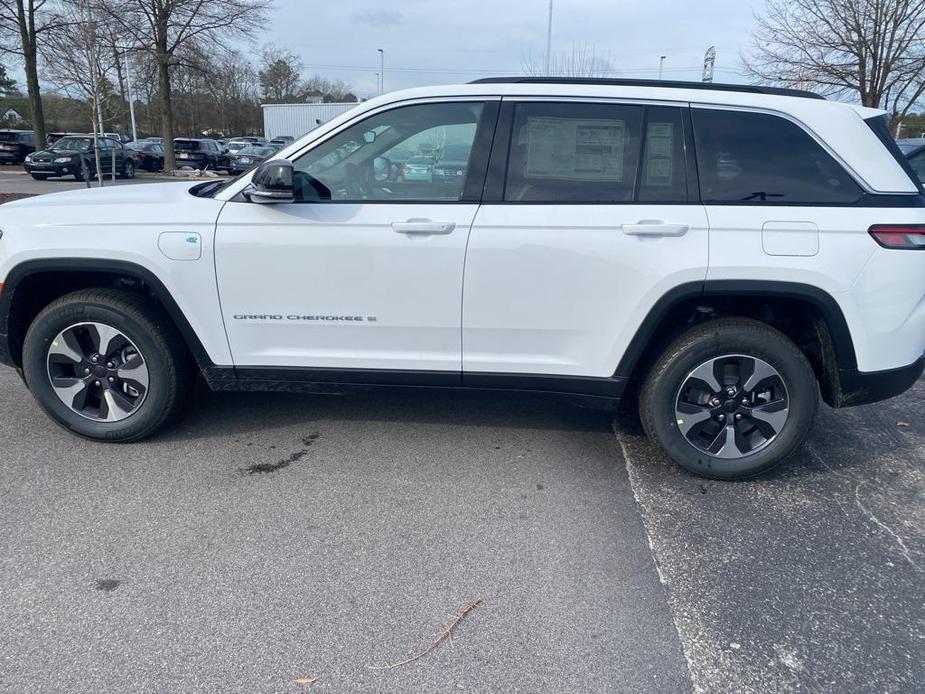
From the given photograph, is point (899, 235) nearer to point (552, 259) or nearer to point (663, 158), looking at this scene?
point (663, 158)

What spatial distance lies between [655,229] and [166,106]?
2834 cm

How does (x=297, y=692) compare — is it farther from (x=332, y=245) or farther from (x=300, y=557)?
(x=332, y=245)

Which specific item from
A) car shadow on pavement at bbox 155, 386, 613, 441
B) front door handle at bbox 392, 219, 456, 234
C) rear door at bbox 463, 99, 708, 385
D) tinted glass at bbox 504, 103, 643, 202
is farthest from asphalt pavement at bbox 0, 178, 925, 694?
tinted glass at bbox 504, 103, 643, 202

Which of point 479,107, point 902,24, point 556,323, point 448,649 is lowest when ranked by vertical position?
point 448,649

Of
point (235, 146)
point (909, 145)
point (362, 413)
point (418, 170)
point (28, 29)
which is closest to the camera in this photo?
point (418, 170)

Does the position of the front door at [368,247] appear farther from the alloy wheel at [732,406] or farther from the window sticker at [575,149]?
the alloy wheel at [732,406]

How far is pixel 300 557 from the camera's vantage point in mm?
2883

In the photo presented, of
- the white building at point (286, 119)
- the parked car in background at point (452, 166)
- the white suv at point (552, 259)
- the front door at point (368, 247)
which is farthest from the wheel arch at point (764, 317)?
the white building at point (286, 119)

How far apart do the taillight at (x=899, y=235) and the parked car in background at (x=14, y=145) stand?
33020 mm

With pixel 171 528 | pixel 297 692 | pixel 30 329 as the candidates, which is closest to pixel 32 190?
pixel 30 329

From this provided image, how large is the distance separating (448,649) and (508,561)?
22.6 inches

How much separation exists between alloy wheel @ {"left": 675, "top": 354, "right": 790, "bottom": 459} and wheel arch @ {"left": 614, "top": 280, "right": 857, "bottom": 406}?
0.80 ft

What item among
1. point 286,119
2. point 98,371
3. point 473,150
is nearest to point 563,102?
point 473,150

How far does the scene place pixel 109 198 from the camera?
3.78m
